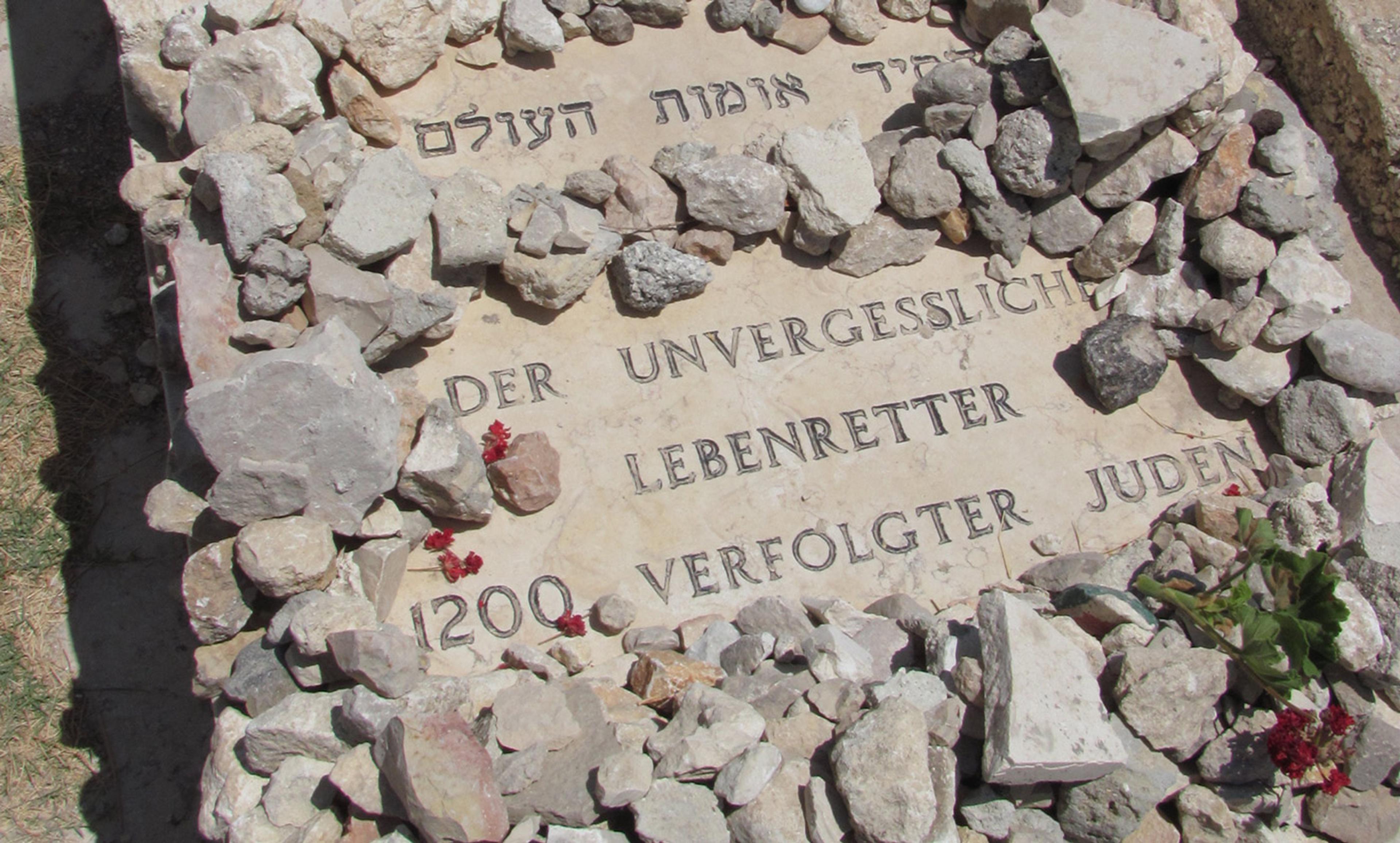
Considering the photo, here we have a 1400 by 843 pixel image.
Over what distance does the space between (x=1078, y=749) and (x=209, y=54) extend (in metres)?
3.30

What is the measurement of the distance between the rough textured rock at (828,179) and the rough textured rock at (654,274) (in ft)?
1.42

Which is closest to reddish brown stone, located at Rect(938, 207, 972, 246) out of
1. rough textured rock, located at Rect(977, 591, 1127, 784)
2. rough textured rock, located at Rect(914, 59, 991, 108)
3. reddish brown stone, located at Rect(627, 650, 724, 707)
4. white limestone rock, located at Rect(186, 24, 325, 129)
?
rough textured rock, located at Rect(914, 59, 991, 108)

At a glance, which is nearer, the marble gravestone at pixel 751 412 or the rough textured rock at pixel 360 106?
the marble gravestone at pixel 751 412

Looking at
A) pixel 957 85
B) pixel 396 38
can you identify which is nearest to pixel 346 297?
pixel 396 38

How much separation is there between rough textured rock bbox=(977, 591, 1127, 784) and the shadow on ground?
8.42 ft

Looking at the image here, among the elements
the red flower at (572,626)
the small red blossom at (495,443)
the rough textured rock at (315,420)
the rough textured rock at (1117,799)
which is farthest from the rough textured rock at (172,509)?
the rough textured rock at (1117,799)

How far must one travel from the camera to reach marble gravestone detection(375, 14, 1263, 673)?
369 cm

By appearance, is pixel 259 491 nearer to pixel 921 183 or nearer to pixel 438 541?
pixel 438 541

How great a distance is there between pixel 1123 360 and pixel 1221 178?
2.67 ft

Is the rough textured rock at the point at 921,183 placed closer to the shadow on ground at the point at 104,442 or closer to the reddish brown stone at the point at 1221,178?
the reddish brown stone at the point at 1221,178

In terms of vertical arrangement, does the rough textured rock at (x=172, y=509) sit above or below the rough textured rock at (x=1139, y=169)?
below

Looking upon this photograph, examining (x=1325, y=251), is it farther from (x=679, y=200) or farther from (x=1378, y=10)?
(x=679, y=200)

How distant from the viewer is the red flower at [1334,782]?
3076 millimetres

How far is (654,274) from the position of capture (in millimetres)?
3959
